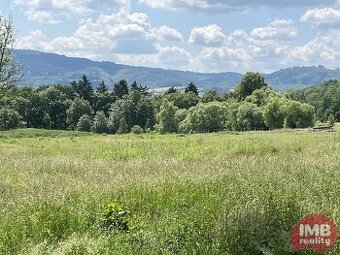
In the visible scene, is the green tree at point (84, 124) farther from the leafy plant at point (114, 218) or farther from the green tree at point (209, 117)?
the leafy plant at point (114, 218)

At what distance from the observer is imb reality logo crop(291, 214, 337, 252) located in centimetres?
684

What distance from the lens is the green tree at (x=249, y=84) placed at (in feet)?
401

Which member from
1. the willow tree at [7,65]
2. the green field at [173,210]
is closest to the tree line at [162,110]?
the willow tree at [7,65]

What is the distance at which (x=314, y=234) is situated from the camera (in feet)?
23.3

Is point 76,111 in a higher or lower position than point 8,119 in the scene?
higher

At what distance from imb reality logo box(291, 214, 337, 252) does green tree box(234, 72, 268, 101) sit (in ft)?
383

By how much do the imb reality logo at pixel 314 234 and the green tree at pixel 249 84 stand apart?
383ft

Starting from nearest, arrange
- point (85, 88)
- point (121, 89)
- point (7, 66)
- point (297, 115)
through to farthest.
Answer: point (7, 66)
point (297, 115)
point (85, 88)
point (121, 89)

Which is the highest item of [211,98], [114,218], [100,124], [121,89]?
[114,218]

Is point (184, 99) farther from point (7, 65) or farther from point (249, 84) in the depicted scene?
point (7, 65)

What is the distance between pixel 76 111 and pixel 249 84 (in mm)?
50918

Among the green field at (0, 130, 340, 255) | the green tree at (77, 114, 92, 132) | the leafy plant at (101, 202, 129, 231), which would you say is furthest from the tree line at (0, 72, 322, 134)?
the leafy plant at (101, 202, 129, 231)

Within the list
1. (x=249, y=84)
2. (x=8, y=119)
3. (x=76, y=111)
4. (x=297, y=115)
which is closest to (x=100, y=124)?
(x=76, y=111)

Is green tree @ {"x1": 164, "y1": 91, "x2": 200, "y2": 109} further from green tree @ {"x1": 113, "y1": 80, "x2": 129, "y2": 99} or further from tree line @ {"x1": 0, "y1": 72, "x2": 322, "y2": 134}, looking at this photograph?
green tree @ {"x1": 113, "y1": 80, "x2": 129, "y2": 99}
